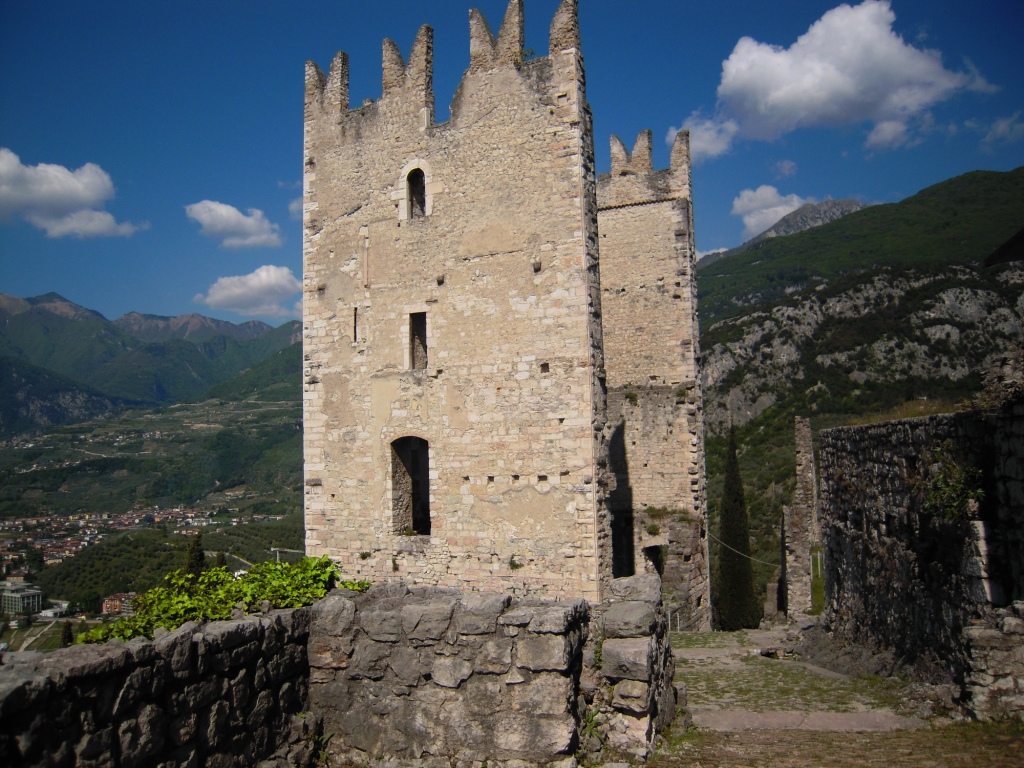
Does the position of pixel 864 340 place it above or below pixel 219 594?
above

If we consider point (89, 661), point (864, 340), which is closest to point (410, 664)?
point (89, 661)

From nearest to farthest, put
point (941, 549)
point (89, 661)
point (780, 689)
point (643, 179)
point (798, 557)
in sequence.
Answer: point (89, 661) → point (941, 549) → point (780, 689) → point (643, 179) → point (798, 557)

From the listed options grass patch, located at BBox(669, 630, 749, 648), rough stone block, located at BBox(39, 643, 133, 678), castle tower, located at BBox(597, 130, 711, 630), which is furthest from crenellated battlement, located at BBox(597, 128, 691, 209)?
rough stone block, located at BBox(39, 643, 133, 678)

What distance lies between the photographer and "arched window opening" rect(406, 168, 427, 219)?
1384 cm

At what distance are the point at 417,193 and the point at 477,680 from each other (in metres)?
10.0

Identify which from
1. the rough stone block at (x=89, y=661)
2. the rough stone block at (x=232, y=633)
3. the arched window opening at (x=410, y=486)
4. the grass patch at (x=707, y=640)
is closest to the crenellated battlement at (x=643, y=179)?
the arched window opening at (x=410, y=486)

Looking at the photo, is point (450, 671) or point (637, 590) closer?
point (450, 671)

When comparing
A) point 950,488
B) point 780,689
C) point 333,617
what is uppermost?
point 950,488

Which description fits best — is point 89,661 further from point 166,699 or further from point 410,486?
point 410,486

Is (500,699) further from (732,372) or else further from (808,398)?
(732,372)

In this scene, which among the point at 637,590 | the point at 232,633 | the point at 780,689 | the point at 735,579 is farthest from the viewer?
the point at 735,579

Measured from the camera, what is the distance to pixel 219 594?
671cm

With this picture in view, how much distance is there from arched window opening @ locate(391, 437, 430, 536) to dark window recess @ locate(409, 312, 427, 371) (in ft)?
4.50

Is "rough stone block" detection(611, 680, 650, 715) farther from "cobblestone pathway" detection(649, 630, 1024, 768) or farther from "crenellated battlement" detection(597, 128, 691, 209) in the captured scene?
"crenellated battlement" detection(597, 128, 691, 209)
